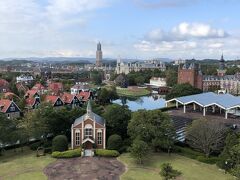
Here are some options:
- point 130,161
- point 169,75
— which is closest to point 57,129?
point 130,161

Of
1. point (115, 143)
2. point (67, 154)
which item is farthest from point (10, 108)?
point (115, 143)

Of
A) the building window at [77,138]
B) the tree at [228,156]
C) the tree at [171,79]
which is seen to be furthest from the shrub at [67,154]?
the tree at [171,79]

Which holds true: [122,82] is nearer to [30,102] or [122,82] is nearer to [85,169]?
[30,102]

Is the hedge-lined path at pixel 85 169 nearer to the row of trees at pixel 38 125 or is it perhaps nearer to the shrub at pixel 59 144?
the shrub at pixel 59 144

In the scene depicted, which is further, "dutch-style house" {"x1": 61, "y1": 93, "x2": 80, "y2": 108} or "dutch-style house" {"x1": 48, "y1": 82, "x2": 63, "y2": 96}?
"dutch-style house" {"x1": 48, "y1": 82, "x2": 63, "y2": 96}

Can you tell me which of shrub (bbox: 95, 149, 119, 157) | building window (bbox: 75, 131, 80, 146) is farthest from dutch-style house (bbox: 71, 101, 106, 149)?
shrub (bbox: 95, 149, 119, 157)

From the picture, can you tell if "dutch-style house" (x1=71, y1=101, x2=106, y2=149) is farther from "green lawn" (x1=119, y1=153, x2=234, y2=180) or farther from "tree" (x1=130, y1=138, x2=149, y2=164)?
"tree" (x1=130, y1=138, x2=149, y2=164)
